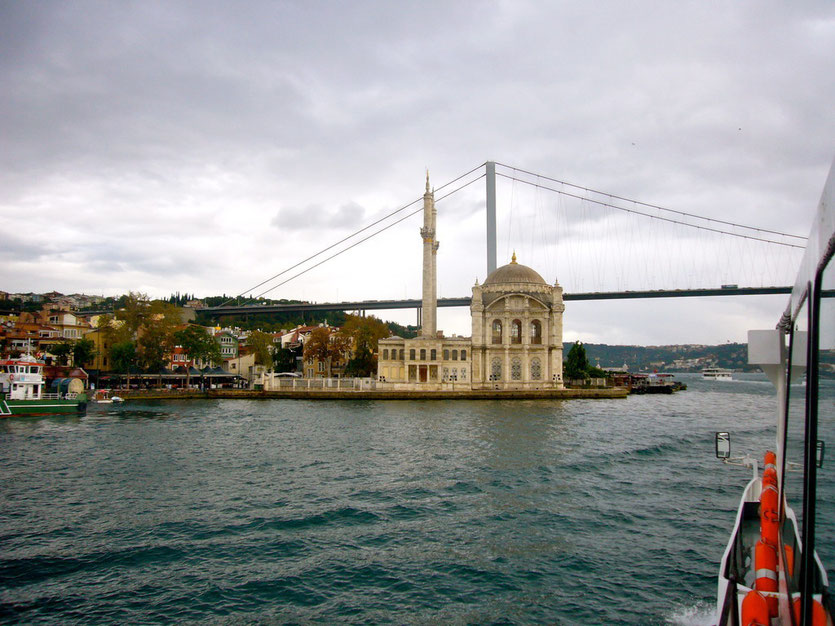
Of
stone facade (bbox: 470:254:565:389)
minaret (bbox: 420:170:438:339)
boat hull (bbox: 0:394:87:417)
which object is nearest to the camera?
boat hull (bbox: 0:394:87:417)

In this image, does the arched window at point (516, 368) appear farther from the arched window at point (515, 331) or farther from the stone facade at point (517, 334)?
the arched window at point (515, 331)

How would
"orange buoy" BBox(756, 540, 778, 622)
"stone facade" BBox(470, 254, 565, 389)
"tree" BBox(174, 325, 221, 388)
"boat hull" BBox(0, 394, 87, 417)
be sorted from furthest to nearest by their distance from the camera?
"stone facade" BBox(470, 254, 565, 389) → "tree" BBox(174, 325, 221, 388) → "boat hull" BBox(0, 394, 87, 417) → "orange buoy" BBox(756, 540, 778, 622)

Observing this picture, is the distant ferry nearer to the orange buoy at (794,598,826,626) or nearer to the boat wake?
the boat wake

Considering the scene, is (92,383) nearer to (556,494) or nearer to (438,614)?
(556,494)

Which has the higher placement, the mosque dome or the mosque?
the mosque dome

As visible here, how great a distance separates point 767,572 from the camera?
16.8 ft

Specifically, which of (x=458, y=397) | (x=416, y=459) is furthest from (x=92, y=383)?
(x=416, y=459)

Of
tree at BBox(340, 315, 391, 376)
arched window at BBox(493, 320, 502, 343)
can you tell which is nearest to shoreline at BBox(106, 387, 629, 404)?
arched window at BBox(493, 320, 502, 343)

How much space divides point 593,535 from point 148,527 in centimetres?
890

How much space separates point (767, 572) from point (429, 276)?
53.5 meters

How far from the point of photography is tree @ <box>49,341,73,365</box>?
5388 centimetres

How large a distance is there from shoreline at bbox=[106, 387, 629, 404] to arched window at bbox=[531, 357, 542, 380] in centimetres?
331

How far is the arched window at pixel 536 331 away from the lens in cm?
5562

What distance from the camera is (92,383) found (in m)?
56.4
